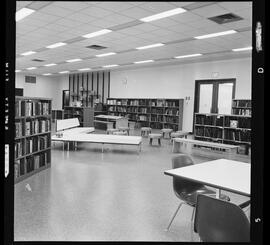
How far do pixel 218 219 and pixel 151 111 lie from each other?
10.1 metres

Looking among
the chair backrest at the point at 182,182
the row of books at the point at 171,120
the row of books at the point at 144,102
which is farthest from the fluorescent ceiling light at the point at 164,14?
the row of books at the point at 171,120

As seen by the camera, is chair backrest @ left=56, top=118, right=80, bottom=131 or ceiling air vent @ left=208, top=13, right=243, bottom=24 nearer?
ceiling air vent @ left=208, top=13, right=243, bottom=24

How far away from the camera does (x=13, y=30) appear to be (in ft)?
2.62

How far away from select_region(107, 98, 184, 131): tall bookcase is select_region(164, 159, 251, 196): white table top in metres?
7.94

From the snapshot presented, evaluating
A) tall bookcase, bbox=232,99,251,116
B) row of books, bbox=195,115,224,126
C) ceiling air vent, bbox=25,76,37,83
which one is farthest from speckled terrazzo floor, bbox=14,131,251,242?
ceiling air vent, bbox=25,76,37,83

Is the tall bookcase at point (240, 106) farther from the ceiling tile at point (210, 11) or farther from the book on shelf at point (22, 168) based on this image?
the book on shelf at point (22, 168)

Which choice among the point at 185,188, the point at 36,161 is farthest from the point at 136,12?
the point at 185,188

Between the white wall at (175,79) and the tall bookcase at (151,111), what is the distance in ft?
1.30

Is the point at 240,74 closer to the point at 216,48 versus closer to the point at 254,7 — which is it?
the point at 216,48

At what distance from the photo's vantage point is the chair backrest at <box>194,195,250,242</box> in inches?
58.1

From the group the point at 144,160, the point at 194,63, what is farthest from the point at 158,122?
the point at 144,160

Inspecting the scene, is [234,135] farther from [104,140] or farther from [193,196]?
[193,196]

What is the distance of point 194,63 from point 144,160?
6.16 m

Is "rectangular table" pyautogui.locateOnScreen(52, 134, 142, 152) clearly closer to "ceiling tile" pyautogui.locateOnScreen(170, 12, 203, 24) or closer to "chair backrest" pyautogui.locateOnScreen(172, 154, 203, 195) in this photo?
"ceiling tile" pyautogui.locateOnScreen(170, 12, 203, 24)
